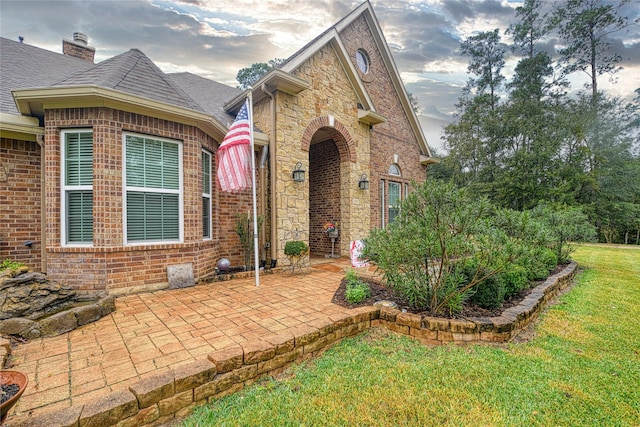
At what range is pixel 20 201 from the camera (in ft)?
15.1

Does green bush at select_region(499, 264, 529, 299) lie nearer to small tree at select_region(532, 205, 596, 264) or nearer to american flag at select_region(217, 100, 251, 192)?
small tree at select_region(532, 205, 596, 264)

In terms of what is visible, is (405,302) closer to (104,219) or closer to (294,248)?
(294,248)

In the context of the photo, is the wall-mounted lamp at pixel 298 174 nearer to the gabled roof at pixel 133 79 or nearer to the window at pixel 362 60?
the gabled roof at pixel 133 79

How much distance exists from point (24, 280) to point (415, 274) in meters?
4.99

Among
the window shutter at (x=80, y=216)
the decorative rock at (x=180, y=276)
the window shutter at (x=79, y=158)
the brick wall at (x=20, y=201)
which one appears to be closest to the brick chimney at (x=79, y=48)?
the brick wall at (x=20, y=201)

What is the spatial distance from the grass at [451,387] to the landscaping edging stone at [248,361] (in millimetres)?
121

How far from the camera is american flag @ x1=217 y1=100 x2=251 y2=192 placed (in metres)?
5.16

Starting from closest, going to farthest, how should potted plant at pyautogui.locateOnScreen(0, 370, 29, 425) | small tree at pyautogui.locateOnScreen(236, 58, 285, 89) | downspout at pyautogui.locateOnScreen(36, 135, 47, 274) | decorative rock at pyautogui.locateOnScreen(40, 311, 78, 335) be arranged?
potted plant at pyautogui.locateOnScreen(0, 370, 29, 425)
decorative rock at pyautogui.locateOnScreen(40, 311, 78, 335)
downspout at pyautogui.locateOnScreen(36, 135, 47, 274)
small tree at pyautogui.locateOnScreen(236, 58, 285, 89)

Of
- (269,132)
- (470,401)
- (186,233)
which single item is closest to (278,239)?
(186,233)

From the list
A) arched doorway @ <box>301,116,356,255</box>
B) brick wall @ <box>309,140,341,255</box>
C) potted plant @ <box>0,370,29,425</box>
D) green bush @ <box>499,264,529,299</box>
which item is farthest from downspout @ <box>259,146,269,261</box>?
potted plant @ <box>0,370,29,425</box>

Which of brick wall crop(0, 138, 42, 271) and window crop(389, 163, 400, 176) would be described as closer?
brick wall crop(0, 138, 42, 271)

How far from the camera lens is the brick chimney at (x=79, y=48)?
8.73 meters

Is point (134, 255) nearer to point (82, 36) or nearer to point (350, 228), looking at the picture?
point (350, 228)

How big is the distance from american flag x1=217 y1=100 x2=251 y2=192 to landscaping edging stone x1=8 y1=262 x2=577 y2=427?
10.4 feet
